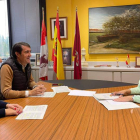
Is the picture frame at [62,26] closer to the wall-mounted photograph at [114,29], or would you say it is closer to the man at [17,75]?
the wall-mounted photograph at [114,29]

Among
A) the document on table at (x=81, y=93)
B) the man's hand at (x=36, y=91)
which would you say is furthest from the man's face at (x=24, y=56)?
the document on table at (x=81, y=93)

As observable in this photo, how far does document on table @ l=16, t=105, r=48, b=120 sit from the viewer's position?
1.22 m

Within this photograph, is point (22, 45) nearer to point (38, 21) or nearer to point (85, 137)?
point (85, 137)

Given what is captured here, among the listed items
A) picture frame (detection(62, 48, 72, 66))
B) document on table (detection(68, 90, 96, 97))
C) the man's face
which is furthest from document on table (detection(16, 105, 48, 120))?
picture frame (detection(62, 48, 72, 66))

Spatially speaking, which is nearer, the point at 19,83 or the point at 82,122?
the point at 82,122

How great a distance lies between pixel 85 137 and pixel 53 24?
3357 millimetres

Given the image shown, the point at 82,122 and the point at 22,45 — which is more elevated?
the point at 22,45

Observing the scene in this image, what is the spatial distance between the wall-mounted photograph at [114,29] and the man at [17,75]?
2190 mm

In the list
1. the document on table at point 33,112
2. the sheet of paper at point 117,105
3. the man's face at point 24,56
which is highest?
the man's face at point 24,56

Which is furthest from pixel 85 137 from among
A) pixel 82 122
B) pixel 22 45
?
pixel 22 45

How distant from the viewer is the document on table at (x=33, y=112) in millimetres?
1219

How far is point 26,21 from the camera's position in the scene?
4.16 m

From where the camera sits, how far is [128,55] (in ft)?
11.7

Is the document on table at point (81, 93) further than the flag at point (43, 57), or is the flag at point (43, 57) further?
the flag at point (43, 57)
